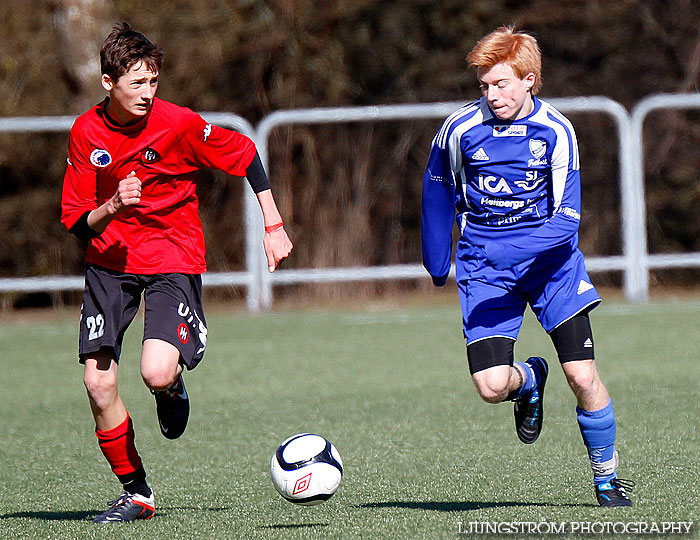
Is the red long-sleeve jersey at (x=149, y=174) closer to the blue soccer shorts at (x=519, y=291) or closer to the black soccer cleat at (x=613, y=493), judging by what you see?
the blue soccer shorts at (x=519, y=291)

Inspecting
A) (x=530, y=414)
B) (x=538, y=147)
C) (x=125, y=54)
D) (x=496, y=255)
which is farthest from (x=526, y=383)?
(x=125, y=54)

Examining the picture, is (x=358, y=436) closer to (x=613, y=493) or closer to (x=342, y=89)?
(x=613, y=493)

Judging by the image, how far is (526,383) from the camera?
475 centimetres

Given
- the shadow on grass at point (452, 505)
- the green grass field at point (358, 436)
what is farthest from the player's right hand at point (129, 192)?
the shadow on grass at point (452, 505)

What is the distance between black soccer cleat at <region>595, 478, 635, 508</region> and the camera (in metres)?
4.29

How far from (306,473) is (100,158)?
1454mm

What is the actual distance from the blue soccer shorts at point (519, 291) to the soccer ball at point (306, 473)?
28.7 inches

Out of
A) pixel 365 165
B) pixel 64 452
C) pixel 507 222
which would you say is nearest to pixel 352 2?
pixel 365 165

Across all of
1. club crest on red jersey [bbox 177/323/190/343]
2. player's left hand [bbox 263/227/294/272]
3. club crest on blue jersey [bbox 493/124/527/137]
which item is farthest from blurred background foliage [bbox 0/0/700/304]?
club crest on blue jersey [bbox 493/124/527/137]

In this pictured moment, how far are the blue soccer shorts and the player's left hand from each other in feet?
2.22

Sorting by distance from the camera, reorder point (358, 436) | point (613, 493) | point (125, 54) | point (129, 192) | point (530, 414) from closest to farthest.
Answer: point (129, 192), point (613, 493), point (125, 54), point (530, 414), point (358, 436)

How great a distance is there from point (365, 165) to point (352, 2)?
2212 millimetres

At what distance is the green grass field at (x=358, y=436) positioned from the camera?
4.38m

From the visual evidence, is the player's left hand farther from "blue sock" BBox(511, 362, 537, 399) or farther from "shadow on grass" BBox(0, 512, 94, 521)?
"shadow on grass" BBox(0, 512, 94, 521)
